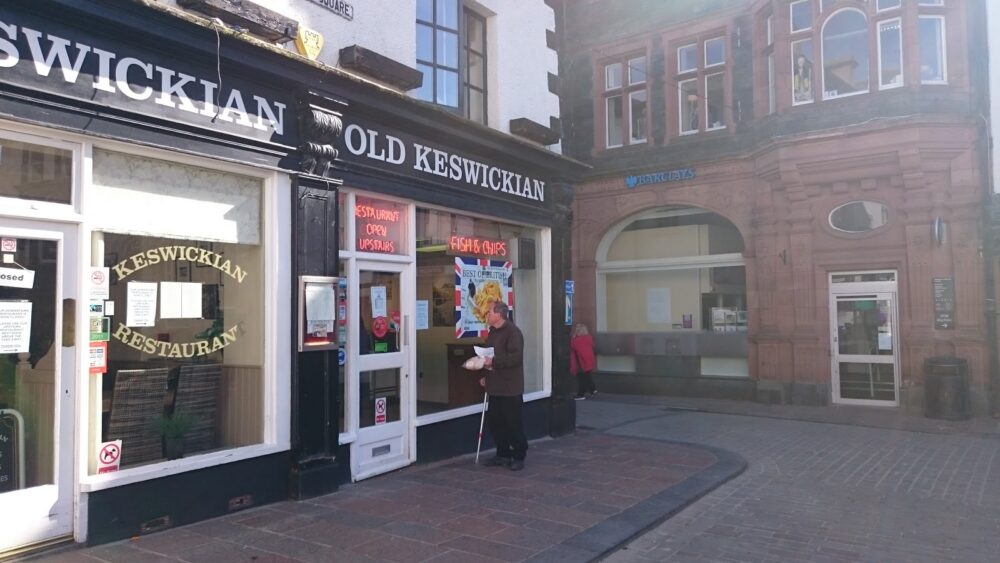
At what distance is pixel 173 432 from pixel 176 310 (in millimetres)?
931

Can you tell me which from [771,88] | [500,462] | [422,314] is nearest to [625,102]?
[771,88]

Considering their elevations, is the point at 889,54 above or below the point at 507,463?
above

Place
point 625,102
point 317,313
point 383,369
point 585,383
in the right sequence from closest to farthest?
point 317,313 < point 383,369 < point 585,383 < point 625,102

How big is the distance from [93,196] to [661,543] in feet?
15.4

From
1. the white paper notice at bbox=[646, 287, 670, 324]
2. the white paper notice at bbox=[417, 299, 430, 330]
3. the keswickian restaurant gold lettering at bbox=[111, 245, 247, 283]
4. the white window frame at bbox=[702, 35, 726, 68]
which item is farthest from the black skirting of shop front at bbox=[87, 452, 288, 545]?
the white window frame at bbox=[702, 35, 726, 68]

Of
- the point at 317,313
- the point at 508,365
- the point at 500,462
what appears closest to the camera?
the point at 317,313

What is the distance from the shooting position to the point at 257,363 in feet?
20.0

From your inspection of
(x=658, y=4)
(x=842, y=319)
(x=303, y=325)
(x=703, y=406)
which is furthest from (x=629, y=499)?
(x=658, y=4)

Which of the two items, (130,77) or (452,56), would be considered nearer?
(130,77)

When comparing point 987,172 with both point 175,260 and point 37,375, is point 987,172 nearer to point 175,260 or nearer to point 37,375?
point 175,260

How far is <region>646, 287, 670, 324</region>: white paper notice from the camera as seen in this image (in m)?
15.8

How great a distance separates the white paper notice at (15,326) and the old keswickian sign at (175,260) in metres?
0.55

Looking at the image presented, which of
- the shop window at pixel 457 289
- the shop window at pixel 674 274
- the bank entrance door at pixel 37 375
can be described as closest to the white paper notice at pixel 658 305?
the shop window at pixel 674 274

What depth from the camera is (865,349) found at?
13016mm
